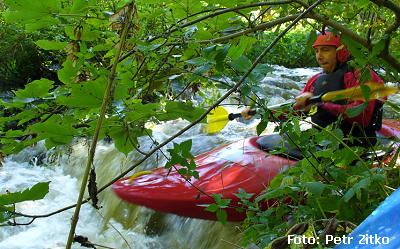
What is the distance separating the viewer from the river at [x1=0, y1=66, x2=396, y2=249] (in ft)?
9.72

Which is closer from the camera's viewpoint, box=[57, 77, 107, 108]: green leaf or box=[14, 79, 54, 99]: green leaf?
box=[57, 77, 107, 108]: green leaf

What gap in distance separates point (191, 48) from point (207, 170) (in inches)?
61.8

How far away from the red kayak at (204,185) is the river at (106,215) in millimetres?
235

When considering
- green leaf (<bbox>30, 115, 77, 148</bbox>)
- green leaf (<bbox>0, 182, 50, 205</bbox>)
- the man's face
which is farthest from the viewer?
the man's face

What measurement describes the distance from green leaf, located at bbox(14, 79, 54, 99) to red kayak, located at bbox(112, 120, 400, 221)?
145 centimetres

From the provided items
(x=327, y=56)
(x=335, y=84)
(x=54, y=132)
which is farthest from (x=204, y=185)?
(x=54, y=132)

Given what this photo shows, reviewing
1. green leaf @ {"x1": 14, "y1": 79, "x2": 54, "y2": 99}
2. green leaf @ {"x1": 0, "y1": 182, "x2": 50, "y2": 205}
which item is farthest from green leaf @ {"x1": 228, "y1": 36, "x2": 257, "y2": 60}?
green leaf @ {"x1": 0, "y1": 182, "x2": 50, "y2": 205}

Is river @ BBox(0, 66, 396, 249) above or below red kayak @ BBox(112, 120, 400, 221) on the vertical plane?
below

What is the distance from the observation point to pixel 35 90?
0.88 meters

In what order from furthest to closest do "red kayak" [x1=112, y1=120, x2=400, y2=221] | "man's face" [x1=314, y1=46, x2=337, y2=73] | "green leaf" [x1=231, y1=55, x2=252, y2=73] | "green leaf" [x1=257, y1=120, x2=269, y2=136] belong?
"man's face" [x1=314, y1=46, x2=337, y2=73], "red kayak" [x1=112, y1=120, x2=400, y2=221], "green leaf" [x1=257, y1=120, x2=269, y2=136], "green leaf" [x1=231, y1=55, x2=252, y2=73]

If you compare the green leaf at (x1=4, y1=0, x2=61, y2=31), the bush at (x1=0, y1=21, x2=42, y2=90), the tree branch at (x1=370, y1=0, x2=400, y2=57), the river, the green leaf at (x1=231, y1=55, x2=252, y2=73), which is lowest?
the river

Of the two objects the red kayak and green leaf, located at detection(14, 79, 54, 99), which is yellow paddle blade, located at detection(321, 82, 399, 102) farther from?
the red kayak

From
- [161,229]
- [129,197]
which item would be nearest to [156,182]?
[129,197]

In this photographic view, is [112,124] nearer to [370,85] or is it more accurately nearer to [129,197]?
[370,85]
